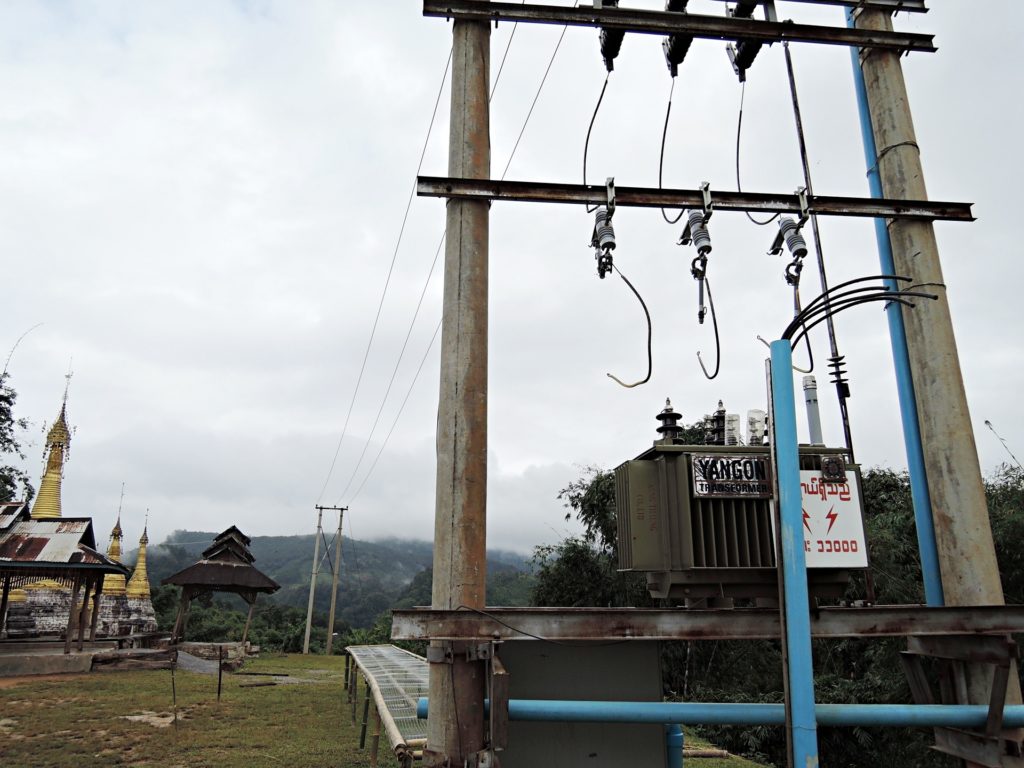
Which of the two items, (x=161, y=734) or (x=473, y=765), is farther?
(x=161, y=734)

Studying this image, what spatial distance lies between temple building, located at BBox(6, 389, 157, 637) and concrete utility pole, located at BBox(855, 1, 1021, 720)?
90.0ft

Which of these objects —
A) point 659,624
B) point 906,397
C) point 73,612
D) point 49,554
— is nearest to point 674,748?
point 659,624

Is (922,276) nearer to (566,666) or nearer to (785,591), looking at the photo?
(785,591)

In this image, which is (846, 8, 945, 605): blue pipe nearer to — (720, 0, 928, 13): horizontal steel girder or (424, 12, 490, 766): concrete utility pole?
(720, 0, 928, 13): horizontal steel girder

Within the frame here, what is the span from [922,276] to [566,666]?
3759 mm

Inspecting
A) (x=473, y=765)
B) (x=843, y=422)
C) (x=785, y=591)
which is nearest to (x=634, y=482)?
(x=785, y=591)

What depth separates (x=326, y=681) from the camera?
19031 millimetres

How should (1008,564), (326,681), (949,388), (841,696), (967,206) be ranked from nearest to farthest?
1. (949,388)
2. (967,206)
3. (1008,564)
4. (841,696)
5. (326,681)

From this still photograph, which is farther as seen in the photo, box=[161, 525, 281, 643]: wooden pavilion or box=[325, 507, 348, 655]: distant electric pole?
box=[325, 507, 348, 655]: distant electric pole

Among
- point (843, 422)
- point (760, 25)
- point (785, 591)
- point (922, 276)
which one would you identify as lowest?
point (785, 591)

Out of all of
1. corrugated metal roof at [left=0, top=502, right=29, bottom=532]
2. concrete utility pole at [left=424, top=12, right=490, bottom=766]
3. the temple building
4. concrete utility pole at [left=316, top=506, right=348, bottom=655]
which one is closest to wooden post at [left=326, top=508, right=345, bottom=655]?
concrete utility pole at [left=316, top=506, right=348, bottom=655]

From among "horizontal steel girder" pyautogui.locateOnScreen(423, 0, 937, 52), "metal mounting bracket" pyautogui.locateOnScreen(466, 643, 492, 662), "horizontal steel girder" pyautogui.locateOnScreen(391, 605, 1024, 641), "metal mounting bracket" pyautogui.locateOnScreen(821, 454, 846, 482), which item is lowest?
"metal mounting bracket" pyautogui.locateOnScreen(466, 643, 492, 662)

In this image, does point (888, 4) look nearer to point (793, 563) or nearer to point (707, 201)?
point (707, 201)

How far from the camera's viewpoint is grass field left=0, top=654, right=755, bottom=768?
9.71m
